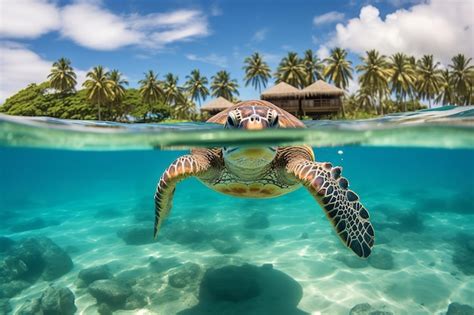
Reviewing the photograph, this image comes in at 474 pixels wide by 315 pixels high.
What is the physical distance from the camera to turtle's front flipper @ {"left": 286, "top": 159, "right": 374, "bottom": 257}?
15.7 feet

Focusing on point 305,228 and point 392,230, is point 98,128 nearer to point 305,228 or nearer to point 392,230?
point 305,228

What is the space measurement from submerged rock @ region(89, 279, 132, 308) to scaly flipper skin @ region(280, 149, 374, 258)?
16.0 feet

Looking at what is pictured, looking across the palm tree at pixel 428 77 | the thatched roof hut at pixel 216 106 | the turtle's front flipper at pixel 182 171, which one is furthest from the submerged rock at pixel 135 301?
the palm tree at pixel 428 77

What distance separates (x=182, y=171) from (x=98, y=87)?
151 feet

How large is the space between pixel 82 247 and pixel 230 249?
5303 mm

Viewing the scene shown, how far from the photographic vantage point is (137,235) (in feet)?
40.0

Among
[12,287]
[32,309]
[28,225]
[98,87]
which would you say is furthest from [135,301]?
[98,87]

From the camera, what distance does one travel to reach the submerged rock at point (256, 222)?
44.0 feet

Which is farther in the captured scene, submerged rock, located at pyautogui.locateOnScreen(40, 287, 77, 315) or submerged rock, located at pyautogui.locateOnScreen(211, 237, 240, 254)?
submerged rock, located at pyautogui.locateOnScreen(211, 237, 240, 254)

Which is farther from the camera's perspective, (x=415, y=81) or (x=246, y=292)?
(x=415, y=81)

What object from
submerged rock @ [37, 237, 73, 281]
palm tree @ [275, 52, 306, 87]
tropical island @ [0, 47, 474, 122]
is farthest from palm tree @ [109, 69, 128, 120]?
submerged rock @ [37, 237, 73, 281]

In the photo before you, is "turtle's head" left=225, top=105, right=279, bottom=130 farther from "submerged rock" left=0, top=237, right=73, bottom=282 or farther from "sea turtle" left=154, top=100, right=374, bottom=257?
"submerged rock" left=0, top=237, right=73, bottom=282

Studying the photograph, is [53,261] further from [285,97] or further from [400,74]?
[400,74]

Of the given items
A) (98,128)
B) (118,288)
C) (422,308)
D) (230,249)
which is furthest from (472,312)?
(98,128)
